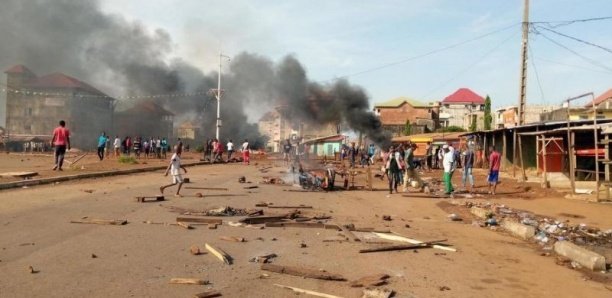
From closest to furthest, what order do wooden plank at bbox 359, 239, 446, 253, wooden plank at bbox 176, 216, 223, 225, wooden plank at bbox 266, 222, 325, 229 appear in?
wooden plank at bbox 359, 239, 446, 253
wooden plank at bbox 176, 216, 223, 225
wooden plank at bbox 266, 222, 325, 229

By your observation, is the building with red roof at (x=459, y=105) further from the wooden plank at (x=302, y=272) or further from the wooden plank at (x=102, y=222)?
the wooden plank at (x=302, y=272)

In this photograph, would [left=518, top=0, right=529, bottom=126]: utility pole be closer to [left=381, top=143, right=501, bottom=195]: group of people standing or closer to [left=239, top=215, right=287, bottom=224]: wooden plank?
[left=381, top=143, right=501, bottom=195]: group of people standing

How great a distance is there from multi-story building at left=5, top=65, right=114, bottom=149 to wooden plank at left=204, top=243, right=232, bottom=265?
48.8 metres

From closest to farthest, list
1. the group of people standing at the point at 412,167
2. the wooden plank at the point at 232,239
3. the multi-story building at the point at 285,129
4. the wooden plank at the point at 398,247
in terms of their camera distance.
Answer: the wooden plank at the point at 398,247 → the wooden plank at the point at 232,239 → the group of people standing at the point at 412,167 → the multi-story building at the point at 285,129

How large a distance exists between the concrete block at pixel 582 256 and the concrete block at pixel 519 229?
Result: 3.91 feet

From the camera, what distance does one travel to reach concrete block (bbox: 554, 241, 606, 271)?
6.73m

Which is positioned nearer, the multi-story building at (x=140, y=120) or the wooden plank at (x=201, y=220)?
the wooden plank at (x=201, y=220)

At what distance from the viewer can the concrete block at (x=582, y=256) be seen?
673cm

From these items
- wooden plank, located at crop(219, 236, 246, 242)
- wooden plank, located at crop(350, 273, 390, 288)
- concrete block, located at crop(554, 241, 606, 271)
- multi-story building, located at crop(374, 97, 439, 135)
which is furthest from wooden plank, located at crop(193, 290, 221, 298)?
multi-story building, located at crop(374, 97, 439, 135)

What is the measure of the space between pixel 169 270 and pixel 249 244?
1784mm

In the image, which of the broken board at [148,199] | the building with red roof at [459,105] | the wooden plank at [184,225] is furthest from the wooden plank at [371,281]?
the building with red roof at [459,105]

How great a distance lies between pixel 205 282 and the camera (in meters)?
5.10

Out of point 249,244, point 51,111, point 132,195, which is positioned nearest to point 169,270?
point 249,244

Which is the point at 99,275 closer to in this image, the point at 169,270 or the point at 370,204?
the point at 169,270
